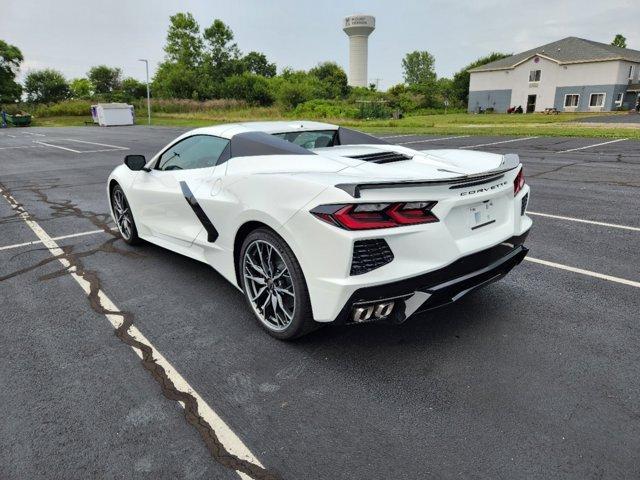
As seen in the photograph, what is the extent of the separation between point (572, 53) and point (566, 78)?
3059mm

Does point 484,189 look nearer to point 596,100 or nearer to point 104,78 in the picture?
point 596,100

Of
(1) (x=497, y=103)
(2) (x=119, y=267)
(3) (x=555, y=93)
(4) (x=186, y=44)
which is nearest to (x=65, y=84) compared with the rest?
(4) (x=186, y=44)

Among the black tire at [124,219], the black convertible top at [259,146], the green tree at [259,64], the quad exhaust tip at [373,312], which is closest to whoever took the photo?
the quad exhaust tip at [373,312]

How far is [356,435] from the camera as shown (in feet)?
7.68

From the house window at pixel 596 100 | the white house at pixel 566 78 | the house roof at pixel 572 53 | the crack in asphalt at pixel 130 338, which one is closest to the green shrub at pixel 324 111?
the white house at pixel 566 78

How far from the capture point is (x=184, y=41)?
7512 centimetres

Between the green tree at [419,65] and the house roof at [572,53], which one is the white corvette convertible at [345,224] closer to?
the house roof at [572,53]

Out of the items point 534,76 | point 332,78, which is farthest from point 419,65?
point 534,76

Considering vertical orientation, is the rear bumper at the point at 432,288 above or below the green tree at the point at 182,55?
below

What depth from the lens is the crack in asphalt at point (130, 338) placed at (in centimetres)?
218

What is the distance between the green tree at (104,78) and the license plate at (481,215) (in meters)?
108

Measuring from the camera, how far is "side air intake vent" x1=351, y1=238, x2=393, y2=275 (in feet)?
8.48

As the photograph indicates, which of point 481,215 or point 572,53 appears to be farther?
point 572,53

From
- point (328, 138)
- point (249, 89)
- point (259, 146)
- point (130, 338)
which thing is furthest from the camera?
point (249, 89)
